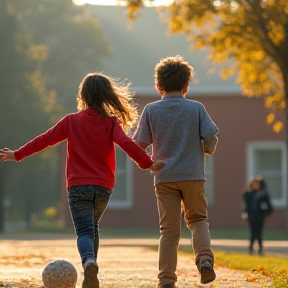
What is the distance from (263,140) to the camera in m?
30.9

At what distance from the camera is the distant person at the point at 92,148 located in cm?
820

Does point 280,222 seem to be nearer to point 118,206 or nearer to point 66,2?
point 118,206

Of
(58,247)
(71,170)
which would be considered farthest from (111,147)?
(58,247)

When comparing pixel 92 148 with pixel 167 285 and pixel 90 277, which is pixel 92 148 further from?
pixel 167 285

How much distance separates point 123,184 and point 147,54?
18.7ft

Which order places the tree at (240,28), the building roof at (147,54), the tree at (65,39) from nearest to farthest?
1. the tree at (240,28)
2. the building roof at (147,54)
3. the tree at (65,39)

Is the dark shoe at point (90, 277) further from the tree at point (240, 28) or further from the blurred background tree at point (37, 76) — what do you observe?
the blurred background tree at point (37, 76)

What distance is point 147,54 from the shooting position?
1383 inches

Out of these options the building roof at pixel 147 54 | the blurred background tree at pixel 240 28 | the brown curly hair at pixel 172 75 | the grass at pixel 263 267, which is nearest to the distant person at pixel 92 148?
the brown curly hair at pixel 172 75

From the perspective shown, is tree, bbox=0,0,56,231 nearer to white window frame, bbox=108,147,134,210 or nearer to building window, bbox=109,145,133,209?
building window, bbox=109,145,133,209

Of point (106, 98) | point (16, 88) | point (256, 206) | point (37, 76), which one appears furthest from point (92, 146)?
point (37, 76)

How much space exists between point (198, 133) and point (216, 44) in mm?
14848

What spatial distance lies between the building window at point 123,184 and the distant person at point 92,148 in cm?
2237

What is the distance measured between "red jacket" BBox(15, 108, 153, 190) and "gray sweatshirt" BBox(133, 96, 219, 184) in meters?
0.19
